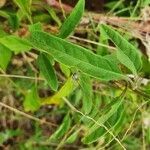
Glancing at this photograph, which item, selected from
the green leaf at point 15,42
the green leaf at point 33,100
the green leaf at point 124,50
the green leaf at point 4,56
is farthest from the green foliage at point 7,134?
the green leaf at point 124,50

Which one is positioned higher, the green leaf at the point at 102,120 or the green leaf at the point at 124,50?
the green leaf at the point at 124,50

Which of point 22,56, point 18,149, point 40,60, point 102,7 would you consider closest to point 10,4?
point 22,56

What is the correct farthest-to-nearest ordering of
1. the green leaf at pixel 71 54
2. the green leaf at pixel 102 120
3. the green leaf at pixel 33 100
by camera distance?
the green leaf at pixel 33 100, the green leaf at pixel 102 120, the green leaf at pixel 71 54

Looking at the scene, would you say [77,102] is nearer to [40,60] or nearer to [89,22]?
[89,22]

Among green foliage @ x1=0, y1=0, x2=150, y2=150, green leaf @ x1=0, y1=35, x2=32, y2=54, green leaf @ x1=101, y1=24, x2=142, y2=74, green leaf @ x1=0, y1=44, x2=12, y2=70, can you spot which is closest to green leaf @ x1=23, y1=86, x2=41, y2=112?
green foliage @ x1=0, y1=0, x2=150, y2=150

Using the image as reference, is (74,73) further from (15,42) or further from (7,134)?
(7,134)

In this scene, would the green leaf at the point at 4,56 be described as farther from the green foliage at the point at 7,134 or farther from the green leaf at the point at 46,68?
the green foliage at the point at 7,134

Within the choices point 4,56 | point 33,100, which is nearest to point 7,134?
point 33,100
